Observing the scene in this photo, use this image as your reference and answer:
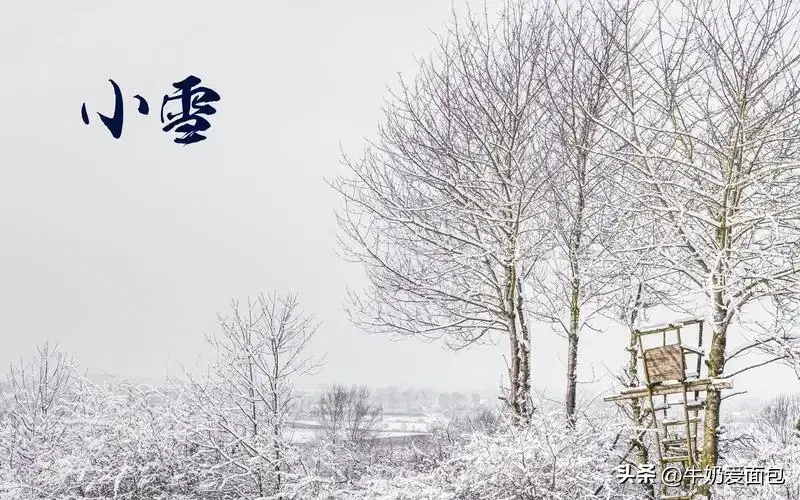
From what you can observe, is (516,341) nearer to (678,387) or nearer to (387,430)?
(678,387)

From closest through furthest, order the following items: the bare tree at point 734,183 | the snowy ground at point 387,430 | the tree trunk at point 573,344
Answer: the bare tree at point 734,183 → the snowy ground at point 387,430 → the tree trunk at point 573,344

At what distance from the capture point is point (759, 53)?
593 cm

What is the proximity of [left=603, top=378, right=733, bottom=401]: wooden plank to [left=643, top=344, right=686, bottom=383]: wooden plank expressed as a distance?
8 cm

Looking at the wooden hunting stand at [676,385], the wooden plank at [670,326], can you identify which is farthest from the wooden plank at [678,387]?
the wooden plank at [670,326]

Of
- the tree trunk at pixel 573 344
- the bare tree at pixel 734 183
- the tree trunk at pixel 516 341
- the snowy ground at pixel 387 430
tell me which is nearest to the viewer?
the bare tree at pixel 734 183

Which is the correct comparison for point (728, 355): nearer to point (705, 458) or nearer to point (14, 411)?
point (705, 458)

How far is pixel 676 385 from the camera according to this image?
646 centimetres

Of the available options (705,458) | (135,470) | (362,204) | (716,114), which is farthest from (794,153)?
(135,470)

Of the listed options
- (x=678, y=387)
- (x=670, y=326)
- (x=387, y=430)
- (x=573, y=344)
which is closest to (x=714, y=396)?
(x=678, y=387)

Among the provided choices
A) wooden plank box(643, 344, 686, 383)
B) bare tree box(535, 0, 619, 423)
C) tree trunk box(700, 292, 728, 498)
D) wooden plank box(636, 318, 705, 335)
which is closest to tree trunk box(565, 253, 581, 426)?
bare tree box(535, 0, 619, 423)

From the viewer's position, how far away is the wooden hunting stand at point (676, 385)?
632cm

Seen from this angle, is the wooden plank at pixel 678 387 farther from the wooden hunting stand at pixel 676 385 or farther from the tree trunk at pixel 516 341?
the tree trunk at pixel 516 341

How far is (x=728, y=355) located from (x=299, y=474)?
16.1ft

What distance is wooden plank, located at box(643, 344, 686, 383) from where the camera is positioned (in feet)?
21.2
